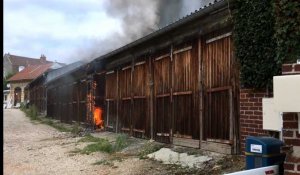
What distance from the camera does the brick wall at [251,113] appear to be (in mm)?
7105

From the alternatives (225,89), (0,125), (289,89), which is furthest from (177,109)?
(0,125)

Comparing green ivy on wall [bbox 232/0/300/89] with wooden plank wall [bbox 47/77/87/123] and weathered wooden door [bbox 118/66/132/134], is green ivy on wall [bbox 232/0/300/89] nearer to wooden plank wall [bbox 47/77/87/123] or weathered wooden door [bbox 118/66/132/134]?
weathered wooden door [bbox 118/66/132/134]

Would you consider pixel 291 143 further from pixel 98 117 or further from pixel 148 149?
pixel 98 117

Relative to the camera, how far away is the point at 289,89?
347 centimetres

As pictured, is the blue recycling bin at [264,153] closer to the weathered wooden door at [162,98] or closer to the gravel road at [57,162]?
the gravel road at [57,162]

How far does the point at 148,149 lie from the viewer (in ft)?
34.9

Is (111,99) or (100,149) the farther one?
(111,99)

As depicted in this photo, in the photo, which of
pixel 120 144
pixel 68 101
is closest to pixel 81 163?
pixel 120 144

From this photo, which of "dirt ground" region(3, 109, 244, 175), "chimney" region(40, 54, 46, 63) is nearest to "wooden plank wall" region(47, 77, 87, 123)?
"dirt ground" region(3, 109, 244, 175)

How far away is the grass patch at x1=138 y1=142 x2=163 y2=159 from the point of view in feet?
32.7

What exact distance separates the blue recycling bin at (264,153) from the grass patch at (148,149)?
5991 mm

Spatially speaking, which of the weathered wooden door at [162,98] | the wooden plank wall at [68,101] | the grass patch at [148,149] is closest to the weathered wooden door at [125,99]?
the weathered wooden door at [162,98]

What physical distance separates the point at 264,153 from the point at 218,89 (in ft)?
16.3

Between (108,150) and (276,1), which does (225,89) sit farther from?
(108,150)
